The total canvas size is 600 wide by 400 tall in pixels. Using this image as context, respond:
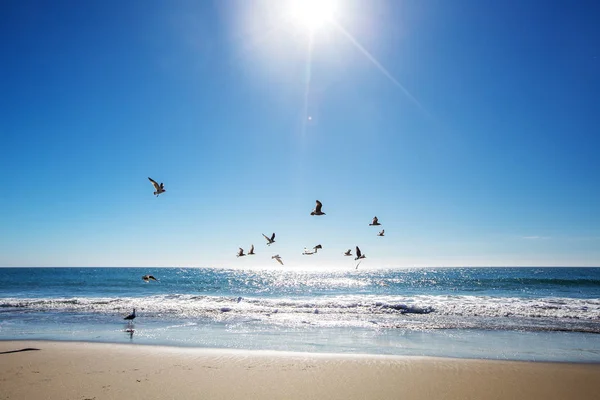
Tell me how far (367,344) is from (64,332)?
12.9 meters

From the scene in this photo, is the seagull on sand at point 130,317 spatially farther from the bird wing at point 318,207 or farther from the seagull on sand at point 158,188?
the bird wing at point 318,207

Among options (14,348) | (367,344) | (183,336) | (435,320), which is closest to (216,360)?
(183,336)

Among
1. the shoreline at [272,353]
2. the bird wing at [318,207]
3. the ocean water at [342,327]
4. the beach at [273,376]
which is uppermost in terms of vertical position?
the bird wing at [318,207]

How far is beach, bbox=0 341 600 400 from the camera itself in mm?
8695

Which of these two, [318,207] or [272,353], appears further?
[318,207]

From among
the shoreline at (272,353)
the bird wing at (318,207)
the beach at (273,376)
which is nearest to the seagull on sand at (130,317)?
the shoreline at (272,353)

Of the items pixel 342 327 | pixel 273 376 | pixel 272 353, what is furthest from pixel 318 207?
pixel 273 376

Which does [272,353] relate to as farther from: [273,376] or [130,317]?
[130,317]

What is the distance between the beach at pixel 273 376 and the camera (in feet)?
28.5

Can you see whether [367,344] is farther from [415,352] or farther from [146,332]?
[146,332]

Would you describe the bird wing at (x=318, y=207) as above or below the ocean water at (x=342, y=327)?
above

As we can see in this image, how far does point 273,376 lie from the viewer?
9.81m

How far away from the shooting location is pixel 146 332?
53.8 feet

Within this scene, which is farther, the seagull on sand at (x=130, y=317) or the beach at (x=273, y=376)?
the seagull on sand at (x=130, y=317)
